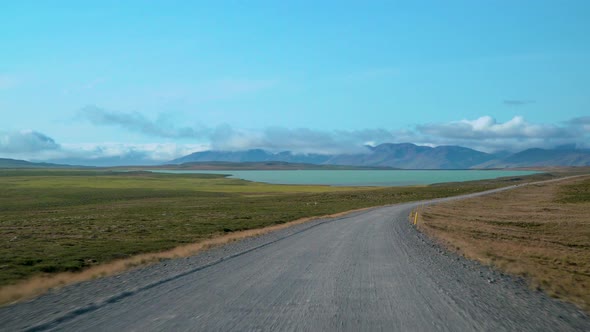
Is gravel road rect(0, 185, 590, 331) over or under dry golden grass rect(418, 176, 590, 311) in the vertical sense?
over

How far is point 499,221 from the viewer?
133 ft

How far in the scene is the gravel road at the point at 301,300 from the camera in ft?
27.8

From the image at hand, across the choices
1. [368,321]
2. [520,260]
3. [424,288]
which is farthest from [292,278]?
[520,260]

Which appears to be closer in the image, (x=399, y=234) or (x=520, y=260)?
(x=520, y=260)

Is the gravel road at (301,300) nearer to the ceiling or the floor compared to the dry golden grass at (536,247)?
nearer to the ceiling

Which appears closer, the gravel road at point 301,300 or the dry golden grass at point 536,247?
the gravel road at point 301,300

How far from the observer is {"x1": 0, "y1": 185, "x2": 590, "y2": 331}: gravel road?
8469mm

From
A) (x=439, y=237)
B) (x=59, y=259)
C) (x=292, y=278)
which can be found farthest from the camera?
(x=439, y=237)

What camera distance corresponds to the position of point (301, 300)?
10.4 metres

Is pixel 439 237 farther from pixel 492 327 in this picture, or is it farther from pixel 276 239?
pixel 492 327

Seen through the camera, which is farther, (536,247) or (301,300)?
(536,247)

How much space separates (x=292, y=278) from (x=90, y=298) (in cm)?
505

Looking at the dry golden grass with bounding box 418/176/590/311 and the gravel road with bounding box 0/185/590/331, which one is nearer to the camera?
the gravel road with bounding box 0/185/590/331

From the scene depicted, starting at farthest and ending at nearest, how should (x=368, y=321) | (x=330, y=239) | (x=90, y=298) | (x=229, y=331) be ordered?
(x=330, y=239), (x=90, y=298), (x=368, y=321), (x=229, y=331)
